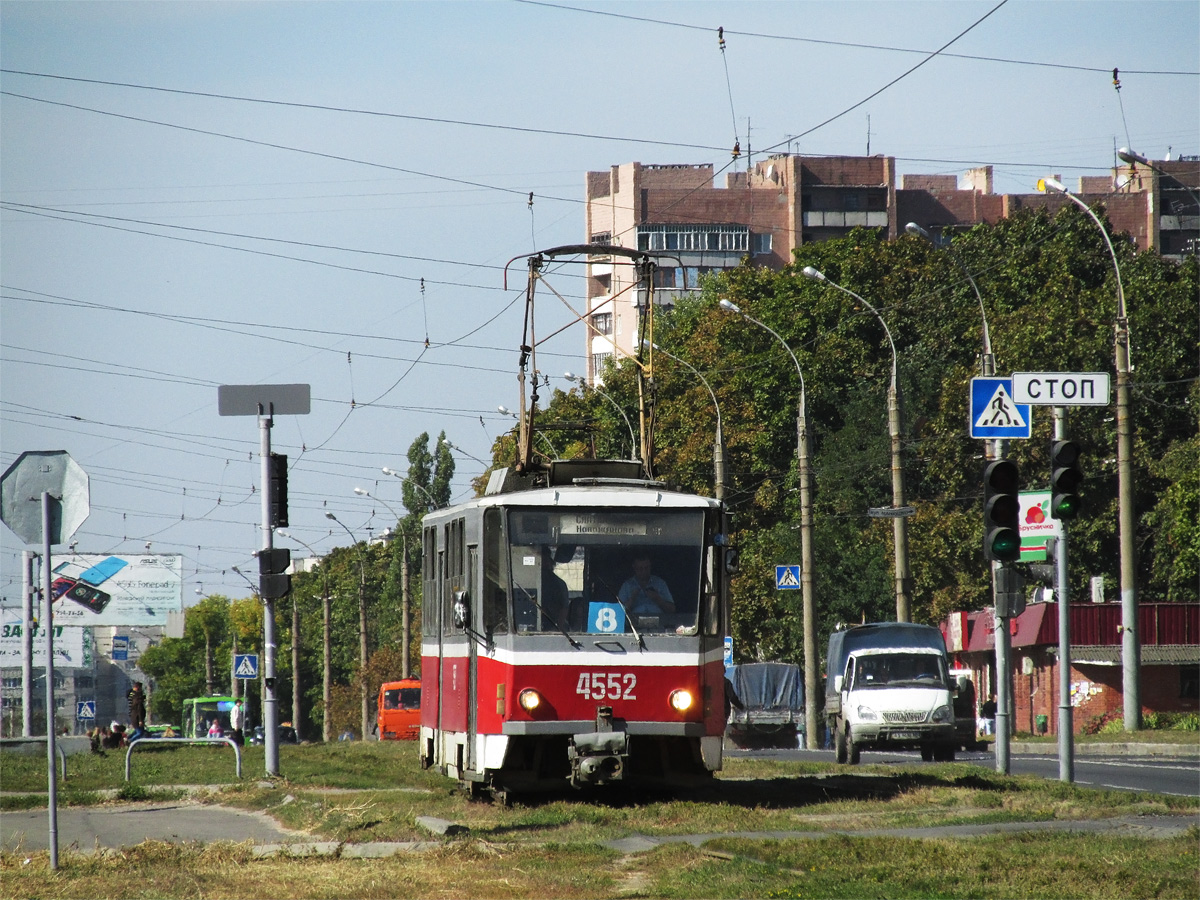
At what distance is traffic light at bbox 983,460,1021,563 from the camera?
57.8 ft

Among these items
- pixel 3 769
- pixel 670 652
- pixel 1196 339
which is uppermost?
pixel 1196 339

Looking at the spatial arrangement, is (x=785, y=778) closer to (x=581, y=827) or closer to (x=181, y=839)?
(x=581, y=827)

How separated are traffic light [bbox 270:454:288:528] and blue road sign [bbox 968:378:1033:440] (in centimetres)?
949

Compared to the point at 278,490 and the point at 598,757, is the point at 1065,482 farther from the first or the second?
the point at 278,490

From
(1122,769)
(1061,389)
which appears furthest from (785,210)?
(1061,389)

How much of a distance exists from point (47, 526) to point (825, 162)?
100.0 metres

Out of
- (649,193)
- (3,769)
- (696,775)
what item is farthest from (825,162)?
(696,775)

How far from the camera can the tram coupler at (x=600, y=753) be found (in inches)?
619

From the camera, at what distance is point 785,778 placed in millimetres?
19891

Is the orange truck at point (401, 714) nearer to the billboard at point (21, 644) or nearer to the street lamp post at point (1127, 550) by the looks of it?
the billboard at point (21, 644)

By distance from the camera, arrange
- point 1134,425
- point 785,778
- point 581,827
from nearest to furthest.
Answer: point 581,827
point 785,778
point 1134,425

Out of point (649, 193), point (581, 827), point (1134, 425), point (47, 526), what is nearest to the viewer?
point (47, 526)

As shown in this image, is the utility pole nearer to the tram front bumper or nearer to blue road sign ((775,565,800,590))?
the tram front bumper

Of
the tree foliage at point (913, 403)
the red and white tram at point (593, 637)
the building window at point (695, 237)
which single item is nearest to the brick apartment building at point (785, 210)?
the building window at point (695, 237)
